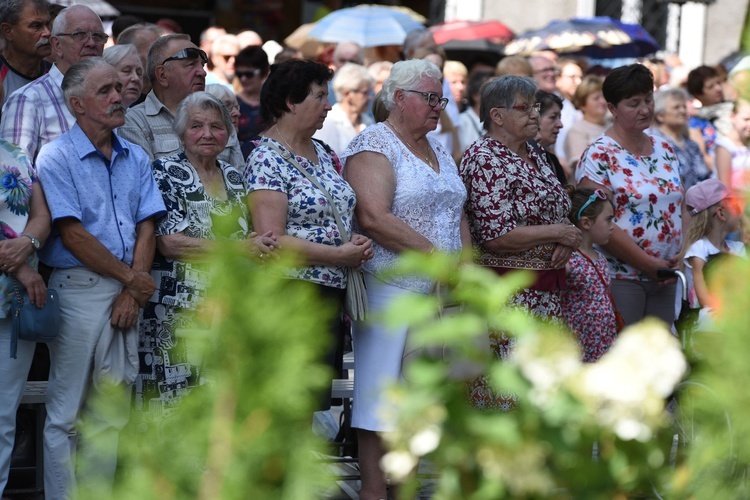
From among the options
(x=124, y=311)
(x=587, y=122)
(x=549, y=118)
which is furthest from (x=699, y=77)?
(x=124, y=311)

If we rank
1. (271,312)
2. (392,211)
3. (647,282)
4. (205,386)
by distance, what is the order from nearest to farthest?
(271,312)
(205,386)
(392,211)
(647,282)

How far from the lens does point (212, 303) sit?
2068mm

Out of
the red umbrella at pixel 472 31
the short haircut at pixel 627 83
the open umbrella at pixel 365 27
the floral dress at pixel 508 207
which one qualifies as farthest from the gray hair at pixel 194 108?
the red umbrella at pixel 472 31

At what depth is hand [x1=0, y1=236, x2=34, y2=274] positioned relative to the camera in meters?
4.70

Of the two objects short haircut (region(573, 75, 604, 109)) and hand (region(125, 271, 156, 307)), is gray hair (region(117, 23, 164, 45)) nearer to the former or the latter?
hand (region(125, 271, 156, 307))

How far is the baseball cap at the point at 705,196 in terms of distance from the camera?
6658 mm

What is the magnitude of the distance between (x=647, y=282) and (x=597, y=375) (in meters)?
4.87

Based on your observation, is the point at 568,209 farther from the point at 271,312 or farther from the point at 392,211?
the point at 271,312

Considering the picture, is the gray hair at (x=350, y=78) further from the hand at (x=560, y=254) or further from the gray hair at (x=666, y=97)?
the hand at (x=560, y=254)

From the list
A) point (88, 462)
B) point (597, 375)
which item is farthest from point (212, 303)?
point (597, 375)

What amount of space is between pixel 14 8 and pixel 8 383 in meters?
2.05

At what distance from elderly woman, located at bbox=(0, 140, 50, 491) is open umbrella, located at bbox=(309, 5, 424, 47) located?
6.82 meters

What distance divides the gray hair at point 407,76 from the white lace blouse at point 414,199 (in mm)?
193

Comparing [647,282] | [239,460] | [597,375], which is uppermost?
[597,375]
